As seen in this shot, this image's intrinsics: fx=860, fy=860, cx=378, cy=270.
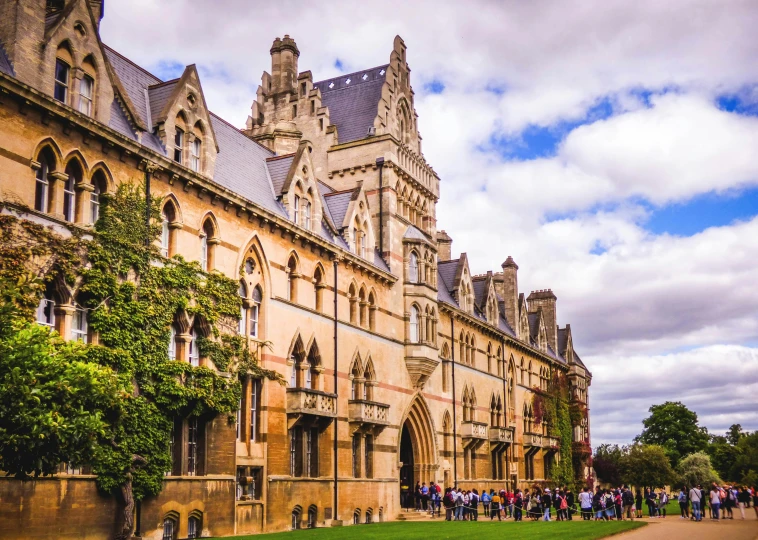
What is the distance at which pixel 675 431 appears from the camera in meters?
116

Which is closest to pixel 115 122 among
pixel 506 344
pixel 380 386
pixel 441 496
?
pixel 380 386

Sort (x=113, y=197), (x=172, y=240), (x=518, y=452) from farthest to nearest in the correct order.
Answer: (x=518, y=452) < (x=172, y=240) < (x=113, y=197)

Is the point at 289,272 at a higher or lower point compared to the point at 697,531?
higher

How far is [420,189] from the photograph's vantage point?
5075cm

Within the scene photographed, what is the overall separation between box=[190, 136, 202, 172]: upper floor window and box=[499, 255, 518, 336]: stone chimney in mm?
39388

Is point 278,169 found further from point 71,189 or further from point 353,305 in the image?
point 71,189

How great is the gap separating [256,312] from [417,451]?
1801cm

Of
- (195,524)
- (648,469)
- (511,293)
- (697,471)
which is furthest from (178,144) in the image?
(697,471)

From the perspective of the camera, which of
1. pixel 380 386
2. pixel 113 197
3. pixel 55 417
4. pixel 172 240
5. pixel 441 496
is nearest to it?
pixel 55 417

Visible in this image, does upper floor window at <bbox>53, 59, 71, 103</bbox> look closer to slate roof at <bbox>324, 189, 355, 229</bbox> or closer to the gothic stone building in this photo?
the gothic stone building

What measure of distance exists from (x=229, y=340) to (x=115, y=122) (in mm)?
8309

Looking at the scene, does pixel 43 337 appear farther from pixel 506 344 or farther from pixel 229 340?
pixel 506 344

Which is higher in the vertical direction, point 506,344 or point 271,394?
point 506,344

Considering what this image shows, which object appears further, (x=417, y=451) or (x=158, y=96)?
(x=417, y=451)
